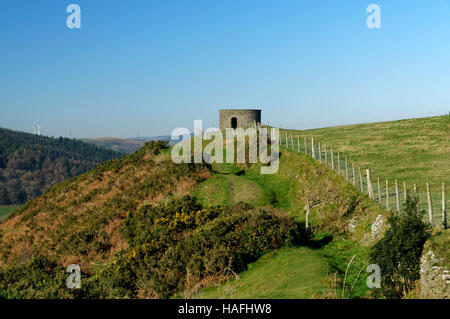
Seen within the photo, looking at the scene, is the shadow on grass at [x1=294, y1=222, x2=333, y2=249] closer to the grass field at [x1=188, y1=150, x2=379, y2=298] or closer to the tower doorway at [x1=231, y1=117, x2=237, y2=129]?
the grass field at [x1=188, y1=150, x2=379, y2=298]

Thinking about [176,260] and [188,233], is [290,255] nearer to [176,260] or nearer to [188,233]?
[176,260]

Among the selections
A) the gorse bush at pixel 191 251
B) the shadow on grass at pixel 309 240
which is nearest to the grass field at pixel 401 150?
the shadow on grass at pixel 309 240

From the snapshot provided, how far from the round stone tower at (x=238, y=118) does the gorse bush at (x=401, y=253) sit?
3649 cm

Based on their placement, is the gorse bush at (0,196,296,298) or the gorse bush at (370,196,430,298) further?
the gorse bush at (0,196,296,298)

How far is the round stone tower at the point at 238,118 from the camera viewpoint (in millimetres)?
50969

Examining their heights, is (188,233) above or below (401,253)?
below

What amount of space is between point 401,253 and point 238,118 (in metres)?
38.1

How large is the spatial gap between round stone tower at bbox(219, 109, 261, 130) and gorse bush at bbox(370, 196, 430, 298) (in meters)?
36.5

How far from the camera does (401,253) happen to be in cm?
1408

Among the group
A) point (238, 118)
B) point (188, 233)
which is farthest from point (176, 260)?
point (238, 118)

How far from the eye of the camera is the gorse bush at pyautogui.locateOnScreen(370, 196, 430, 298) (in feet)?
43.4

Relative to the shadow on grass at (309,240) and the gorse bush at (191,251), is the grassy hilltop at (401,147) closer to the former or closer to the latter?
the shadow on grass at (309,240)

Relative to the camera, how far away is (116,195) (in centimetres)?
3447

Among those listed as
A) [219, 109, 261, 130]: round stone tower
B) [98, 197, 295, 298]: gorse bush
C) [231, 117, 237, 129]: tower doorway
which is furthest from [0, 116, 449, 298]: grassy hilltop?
[231, 117, 237, 129]: tower doorway
